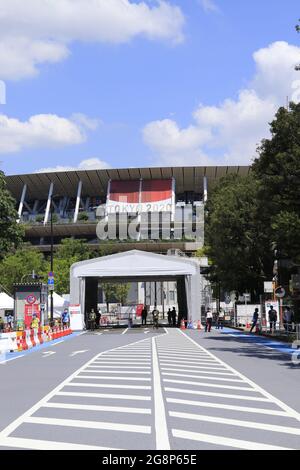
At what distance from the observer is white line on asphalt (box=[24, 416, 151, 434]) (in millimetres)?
9461

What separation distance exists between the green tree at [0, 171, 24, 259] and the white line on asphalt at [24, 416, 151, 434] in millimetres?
27455

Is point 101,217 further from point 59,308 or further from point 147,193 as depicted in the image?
point 59,308

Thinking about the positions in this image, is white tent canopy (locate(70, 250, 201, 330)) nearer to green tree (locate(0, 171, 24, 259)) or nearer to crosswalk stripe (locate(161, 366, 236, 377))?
green tree (locate(0, 171, 24, 259))

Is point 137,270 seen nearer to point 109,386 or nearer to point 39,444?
point 109,386

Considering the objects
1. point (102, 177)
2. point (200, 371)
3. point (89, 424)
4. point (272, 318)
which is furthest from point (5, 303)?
point (102, 177)

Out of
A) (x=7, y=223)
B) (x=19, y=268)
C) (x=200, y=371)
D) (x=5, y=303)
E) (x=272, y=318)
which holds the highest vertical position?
(x=19, y=268)

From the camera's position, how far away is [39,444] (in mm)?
8438

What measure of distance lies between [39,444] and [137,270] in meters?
48.5

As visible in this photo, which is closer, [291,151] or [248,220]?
[291,151]

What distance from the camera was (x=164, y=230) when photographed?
118 meters

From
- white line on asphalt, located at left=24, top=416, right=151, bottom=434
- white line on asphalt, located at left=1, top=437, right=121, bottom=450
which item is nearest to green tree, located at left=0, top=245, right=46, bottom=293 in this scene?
white line on asphalt, located at left=24, top=416, right=151, bottom=434

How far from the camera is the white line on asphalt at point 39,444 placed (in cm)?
814

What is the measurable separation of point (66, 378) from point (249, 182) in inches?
1813
